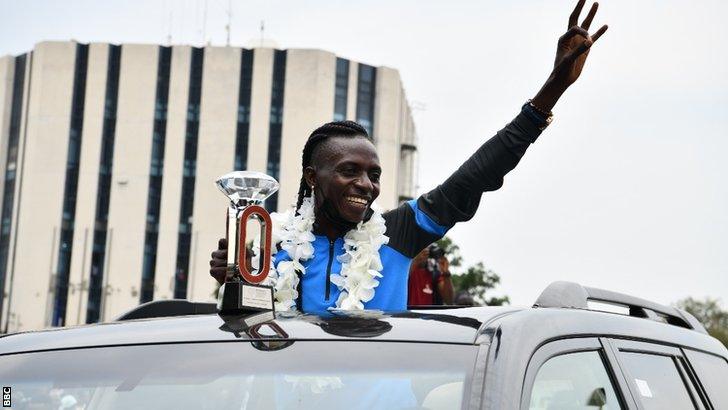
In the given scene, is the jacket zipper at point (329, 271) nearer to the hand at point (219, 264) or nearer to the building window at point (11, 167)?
the hand at point (219, 264)

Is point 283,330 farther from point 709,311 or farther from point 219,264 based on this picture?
point 709,311

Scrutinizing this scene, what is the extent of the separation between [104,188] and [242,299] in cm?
5831

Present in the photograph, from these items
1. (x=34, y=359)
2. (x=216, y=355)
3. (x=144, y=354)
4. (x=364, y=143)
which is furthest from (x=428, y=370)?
(x=364, y=143)

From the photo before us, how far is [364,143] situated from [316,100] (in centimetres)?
5698

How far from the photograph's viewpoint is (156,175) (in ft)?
197

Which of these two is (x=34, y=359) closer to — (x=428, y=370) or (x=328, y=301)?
(x=428, y=370)

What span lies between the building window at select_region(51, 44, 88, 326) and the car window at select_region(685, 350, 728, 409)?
5436 cm

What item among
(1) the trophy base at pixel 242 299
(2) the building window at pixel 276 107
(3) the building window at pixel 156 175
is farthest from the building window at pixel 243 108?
(1) the trophy base at pixel 242 299

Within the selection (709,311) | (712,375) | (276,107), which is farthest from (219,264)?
(709,311)

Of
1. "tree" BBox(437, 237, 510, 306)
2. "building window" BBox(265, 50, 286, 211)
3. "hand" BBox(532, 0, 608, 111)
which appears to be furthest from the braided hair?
"building window" BBox(265, 50, 286, 211)

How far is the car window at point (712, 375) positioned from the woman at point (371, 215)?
836mm

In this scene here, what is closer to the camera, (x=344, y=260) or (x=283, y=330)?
(x=283, y=330)

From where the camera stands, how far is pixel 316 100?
6078 cm

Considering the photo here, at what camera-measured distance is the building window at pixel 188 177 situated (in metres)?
58.5
